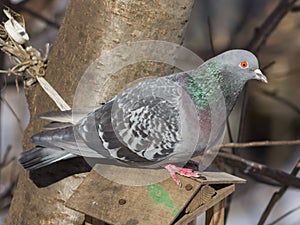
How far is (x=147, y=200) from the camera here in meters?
1.61

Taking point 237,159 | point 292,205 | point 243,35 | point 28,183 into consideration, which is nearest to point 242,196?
point 292,205

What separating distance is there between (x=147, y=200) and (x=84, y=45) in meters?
0.53

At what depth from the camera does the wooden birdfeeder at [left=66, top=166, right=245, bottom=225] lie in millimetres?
1576

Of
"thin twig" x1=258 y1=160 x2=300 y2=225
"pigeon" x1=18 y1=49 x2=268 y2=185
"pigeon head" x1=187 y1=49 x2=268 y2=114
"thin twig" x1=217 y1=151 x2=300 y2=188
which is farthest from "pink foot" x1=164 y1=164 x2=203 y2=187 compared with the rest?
A: "thin twig" x1=258 y1=160 x2=300 y2=225

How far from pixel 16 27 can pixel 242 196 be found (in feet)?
11.5

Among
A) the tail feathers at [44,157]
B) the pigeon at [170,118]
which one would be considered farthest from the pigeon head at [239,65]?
the tail feathers at [44,157]

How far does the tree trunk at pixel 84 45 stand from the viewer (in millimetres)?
1820

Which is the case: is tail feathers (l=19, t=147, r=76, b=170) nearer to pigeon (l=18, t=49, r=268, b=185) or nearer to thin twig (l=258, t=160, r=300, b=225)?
pigeon (l=18, t=49, r=268, b=185)

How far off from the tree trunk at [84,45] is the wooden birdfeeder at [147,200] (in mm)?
209

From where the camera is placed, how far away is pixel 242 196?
16.8 feet

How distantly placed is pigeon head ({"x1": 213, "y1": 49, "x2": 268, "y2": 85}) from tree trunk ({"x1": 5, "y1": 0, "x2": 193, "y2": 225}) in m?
0.25

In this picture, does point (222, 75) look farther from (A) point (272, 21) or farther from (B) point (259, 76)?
(A) point (272, 21)

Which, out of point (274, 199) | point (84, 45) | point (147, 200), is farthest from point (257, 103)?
point (147, 200)

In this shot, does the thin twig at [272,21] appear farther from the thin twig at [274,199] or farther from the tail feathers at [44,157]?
the tail feathers at [44,157]
